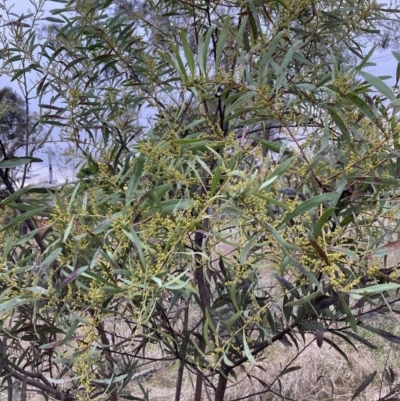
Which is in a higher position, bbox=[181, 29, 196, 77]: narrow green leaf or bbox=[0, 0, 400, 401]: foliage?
bbox=[181, 29, 196, 77]: narrow green leaf

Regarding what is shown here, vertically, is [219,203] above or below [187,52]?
below

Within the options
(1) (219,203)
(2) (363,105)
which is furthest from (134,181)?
(2) (363,105)

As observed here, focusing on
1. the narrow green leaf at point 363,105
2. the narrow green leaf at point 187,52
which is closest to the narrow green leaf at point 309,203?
the narrow green leaf at point 363,105

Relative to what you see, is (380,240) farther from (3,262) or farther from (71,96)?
(71,96)

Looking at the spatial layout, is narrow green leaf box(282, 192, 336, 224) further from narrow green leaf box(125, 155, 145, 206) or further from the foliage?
narrow green leaf box(125, 155, 145, 206)

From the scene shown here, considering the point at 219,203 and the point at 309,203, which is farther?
the point at 219,203

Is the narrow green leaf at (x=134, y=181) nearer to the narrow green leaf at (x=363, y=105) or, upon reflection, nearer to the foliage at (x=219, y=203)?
the foliage at (x=219, y=203)

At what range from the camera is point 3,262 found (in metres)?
0.59

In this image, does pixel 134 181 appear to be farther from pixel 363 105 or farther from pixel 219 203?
pixel 363 105

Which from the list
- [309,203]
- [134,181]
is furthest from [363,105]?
[134,181]

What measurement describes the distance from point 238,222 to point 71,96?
1.79 feet

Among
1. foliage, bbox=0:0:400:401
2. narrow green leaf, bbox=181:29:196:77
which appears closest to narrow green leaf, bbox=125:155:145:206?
foliage, bbox=0:0:400:401

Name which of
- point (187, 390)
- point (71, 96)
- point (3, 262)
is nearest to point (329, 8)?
point (71, 96)

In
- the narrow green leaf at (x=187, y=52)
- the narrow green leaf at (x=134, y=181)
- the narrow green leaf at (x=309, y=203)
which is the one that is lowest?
the narrow green leaf at (x=309, y=203)
